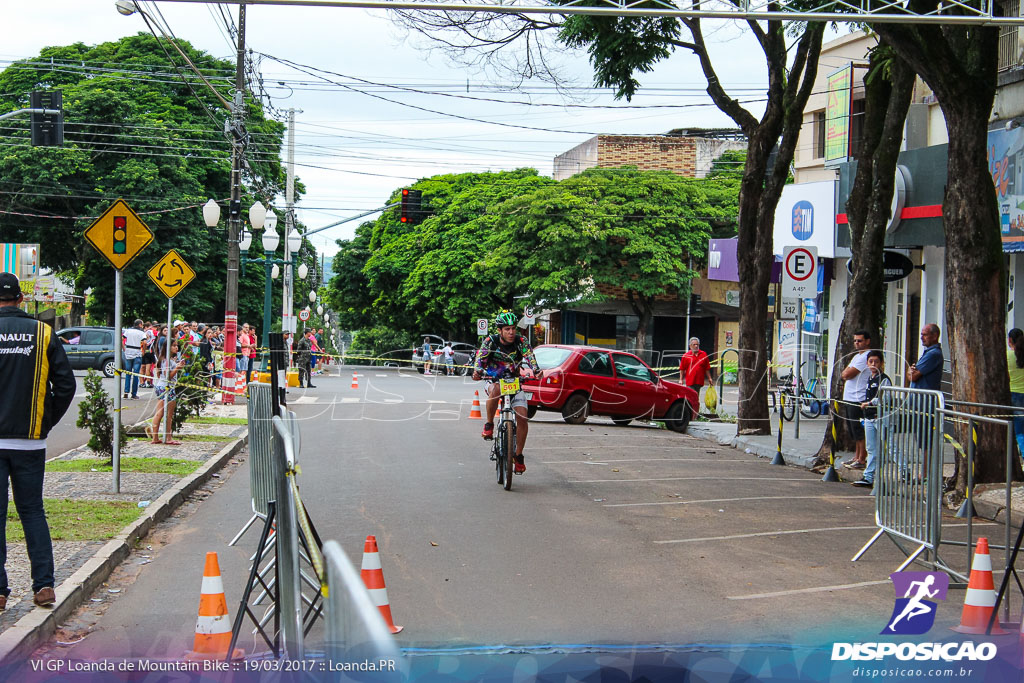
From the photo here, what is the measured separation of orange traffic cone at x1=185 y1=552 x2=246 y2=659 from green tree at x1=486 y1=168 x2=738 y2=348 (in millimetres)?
42223

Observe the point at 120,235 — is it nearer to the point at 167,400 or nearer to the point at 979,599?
the point at 167,400

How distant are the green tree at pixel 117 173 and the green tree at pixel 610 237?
1188 cm

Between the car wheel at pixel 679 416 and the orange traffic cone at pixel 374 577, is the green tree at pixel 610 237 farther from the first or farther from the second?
the orange traffic cone at pixel 374 577

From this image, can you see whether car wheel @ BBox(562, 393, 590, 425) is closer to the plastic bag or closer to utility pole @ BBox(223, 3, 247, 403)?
the plastic bag

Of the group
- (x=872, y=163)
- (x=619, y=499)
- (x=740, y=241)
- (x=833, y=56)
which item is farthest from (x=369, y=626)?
(x=833, y=56)

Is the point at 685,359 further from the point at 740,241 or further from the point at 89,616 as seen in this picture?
the point at 89,616

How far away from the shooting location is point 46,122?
78.7 feet

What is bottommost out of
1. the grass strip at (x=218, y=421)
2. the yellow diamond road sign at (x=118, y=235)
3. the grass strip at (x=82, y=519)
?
the grass strip at (x=218, y=421)

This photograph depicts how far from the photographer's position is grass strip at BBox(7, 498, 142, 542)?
8766 millimetres

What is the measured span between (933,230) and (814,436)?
13.9ft

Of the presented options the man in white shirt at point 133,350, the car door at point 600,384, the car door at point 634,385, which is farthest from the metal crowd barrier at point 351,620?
the man in white shirt at point 133,350

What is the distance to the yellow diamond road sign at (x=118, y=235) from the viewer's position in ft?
37.6

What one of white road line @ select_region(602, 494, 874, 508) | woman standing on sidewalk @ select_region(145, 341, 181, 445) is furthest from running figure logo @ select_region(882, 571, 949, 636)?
woman standing on sidewalk @ select_region(145, 341, 181, 445)

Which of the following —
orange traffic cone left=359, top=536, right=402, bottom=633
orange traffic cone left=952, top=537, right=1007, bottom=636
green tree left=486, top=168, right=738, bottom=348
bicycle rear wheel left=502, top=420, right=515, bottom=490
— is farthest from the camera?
green tree left=486, top=168, right=738, bottom=348
